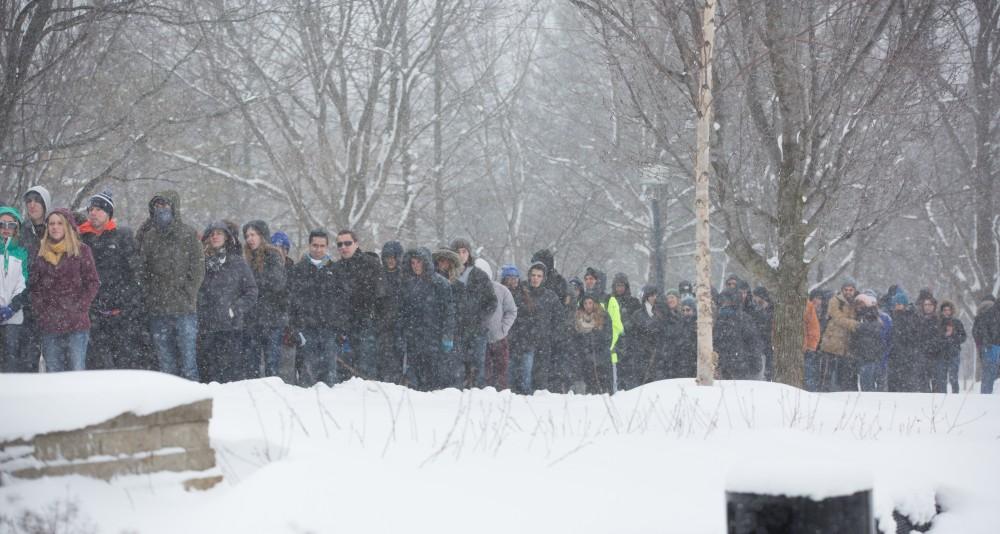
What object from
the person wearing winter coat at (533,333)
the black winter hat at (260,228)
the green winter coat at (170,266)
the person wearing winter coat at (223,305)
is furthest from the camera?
the person wearing winter coat at (533,333)

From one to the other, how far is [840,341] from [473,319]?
20.7 ft

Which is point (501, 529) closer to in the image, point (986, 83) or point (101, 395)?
point (101, 395)

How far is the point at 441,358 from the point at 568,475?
17.2 feet

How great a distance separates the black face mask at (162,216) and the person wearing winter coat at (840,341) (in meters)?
9.55

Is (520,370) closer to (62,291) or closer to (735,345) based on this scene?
(735,345)

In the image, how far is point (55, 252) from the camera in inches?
335

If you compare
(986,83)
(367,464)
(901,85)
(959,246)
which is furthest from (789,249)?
(959,246)

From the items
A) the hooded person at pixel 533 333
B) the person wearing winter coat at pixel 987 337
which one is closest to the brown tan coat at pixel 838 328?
the person wearing winter coat at pixel 987 337

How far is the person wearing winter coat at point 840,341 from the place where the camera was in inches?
568

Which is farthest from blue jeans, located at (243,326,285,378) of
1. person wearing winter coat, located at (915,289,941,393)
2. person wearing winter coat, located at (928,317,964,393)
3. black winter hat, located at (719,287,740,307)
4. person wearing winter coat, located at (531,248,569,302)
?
person wearing winter coat, located at (928,317,964,393)

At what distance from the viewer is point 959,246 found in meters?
27.0

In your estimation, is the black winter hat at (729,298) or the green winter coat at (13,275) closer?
the green winter coat at (13,275)

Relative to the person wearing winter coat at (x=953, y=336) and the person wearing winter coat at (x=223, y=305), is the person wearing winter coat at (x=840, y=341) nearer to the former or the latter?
the person wearing winter coat at (x=953, y=336)

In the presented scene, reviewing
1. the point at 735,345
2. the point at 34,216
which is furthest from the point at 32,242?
the point at 735,345
